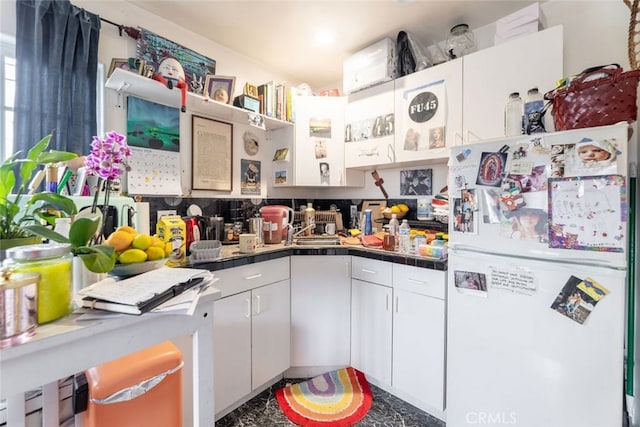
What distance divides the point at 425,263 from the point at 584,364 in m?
0.70

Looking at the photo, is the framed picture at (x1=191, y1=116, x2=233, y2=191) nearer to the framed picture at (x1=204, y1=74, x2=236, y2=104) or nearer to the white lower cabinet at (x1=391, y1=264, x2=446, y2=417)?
the framed picture at (x1=204, y1=74, x2=236, y2=104)

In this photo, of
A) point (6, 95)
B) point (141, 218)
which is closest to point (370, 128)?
point (141, 218)

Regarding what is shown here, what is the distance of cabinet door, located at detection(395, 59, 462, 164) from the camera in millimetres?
1666

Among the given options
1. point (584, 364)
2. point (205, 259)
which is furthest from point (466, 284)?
point (205, 259)

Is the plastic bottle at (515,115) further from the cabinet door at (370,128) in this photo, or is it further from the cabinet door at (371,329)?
the cabinet door at (371,329)

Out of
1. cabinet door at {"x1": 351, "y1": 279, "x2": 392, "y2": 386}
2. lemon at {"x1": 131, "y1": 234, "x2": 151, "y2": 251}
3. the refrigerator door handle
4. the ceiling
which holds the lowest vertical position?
cabinet door at {"x1": 351, "y1": 279, "x2": 392, "y2": 386}

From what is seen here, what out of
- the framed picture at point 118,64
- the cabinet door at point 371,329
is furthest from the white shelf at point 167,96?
the cabinet door at point 371,329

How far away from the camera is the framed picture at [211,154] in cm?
189

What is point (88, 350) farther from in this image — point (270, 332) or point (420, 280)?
point (420, 280)

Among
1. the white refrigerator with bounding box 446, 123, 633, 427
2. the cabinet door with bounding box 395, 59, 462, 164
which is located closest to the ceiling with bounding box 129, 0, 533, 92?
the cabinet door with bounding box 395, 59, 462, 164

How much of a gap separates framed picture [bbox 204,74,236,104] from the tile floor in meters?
1.94

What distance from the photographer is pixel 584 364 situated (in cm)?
101

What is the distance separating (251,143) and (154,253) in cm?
153

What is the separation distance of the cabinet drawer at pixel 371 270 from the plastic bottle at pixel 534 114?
38.7 inches
